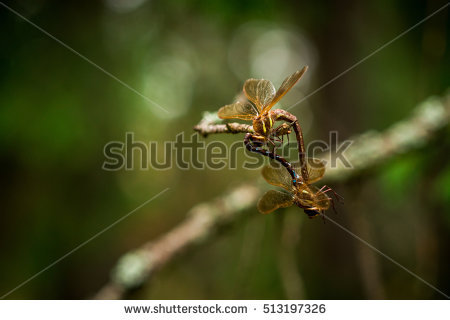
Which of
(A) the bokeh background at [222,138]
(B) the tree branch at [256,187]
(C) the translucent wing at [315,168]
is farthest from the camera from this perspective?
(A) the bokeh background at [222,138]

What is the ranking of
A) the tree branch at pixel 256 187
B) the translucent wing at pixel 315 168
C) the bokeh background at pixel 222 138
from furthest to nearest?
the bokeh background at pixel 222 138
the tree branch at pixel 256 187
the translucent wing at pixel 315 168

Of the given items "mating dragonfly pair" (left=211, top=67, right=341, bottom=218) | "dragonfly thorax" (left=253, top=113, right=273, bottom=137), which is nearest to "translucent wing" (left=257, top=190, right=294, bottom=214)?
"mating dragonfly pair" (left=211, top=67, right=341, bottom=218)

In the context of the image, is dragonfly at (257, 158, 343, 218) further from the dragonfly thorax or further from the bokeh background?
the bokeh background

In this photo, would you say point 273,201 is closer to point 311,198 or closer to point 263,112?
point 311,198

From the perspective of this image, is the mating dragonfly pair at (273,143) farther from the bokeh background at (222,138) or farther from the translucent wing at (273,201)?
the bokeh background at (222,138)

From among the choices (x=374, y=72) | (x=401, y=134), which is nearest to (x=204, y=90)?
(x=374, y=72)

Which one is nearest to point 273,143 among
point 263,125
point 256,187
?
point 263,125

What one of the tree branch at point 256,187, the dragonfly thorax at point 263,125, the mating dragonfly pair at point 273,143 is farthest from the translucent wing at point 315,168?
the tree branch at point 256,187
